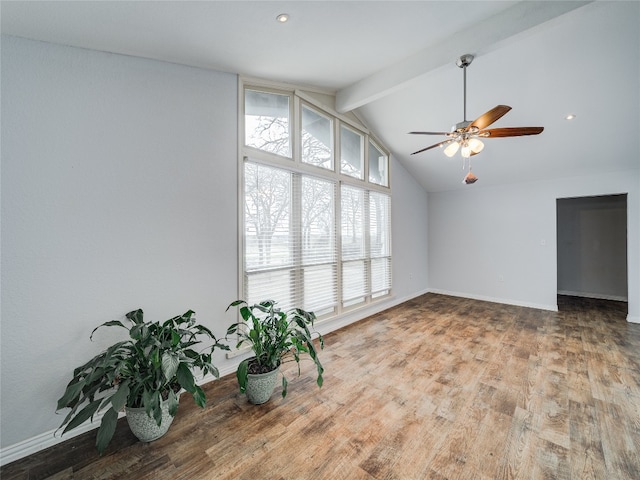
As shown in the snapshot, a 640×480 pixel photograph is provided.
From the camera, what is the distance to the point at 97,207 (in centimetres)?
192

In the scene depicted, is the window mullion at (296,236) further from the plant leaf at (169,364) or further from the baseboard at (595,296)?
the baseboard at (595,296)

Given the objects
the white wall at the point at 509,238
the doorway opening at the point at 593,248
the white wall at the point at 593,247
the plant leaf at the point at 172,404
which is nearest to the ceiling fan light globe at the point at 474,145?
the plant leaf at the point at 172,404

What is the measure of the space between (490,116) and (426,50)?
41.3 inches

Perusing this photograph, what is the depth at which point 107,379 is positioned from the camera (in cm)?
168

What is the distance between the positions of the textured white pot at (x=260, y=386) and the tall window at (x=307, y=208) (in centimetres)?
86

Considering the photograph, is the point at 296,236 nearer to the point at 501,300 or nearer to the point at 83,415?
the point at 83,415

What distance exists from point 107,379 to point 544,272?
6.29 m

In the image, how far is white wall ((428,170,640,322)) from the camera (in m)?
4.23

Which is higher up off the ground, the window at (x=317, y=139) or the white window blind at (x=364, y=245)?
the window at (x=317, y=139)

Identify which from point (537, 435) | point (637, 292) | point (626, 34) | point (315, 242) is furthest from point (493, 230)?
point (537, 435)

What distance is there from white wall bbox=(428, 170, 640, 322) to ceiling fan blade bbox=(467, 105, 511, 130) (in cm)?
361

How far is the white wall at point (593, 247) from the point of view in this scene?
17.9 feet

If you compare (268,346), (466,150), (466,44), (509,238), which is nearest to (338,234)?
(466,150)

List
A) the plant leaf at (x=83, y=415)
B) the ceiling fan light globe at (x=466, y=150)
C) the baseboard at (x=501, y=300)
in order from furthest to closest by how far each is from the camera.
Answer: the baseboard at (x=501, y=300), the ceiling fan light globe at (x=466, y=150), the plant leaf at (x=83, y=415)
